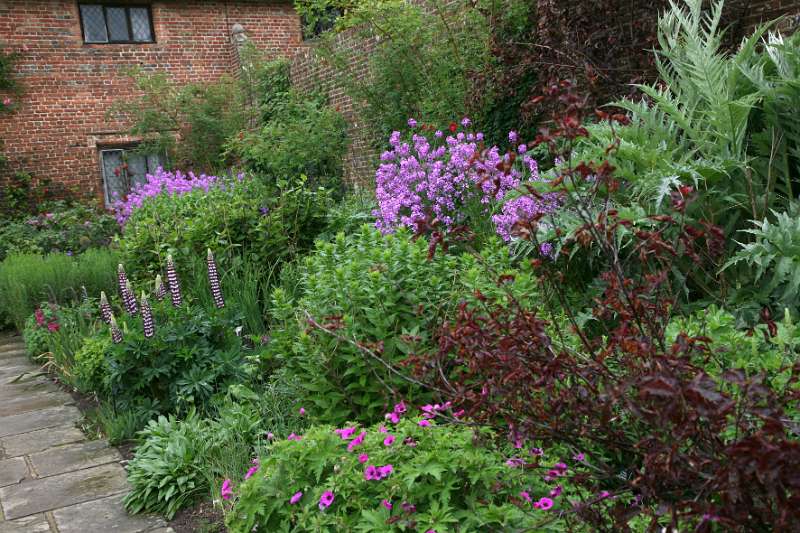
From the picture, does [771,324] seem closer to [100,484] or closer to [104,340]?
[100,484]

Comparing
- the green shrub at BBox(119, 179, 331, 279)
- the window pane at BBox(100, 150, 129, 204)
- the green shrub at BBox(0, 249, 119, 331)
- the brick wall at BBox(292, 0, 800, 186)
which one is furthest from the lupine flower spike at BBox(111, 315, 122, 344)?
the window pane at BBox(100, 150, 129, 204)

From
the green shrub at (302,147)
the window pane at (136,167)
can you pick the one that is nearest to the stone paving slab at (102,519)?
the green shrub at (302,147)

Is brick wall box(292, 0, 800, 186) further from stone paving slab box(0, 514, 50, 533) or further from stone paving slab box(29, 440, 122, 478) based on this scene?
stone paving slab box(0, 514, 50, 533)

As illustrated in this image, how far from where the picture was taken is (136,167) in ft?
50.5

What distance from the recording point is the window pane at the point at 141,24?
15078 millimetres

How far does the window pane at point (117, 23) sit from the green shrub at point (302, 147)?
16.5 ft

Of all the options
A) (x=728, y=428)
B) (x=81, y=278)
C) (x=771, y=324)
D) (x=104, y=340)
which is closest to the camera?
(x=771, y=324)

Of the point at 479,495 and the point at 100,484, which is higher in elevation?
the point at 479,495

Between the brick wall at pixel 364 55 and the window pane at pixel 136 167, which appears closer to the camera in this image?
the brick wall at pixel 364 55

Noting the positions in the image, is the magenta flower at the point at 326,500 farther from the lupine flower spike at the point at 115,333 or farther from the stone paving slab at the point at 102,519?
the lupine flower spike at the point at 115,333

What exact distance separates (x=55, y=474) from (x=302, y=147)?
23.6 feet

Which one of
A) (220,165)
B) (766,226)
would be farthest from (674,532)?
(220,165)

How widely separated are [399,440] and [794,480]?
4.07 ft

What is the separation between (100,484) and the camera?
144 inches
